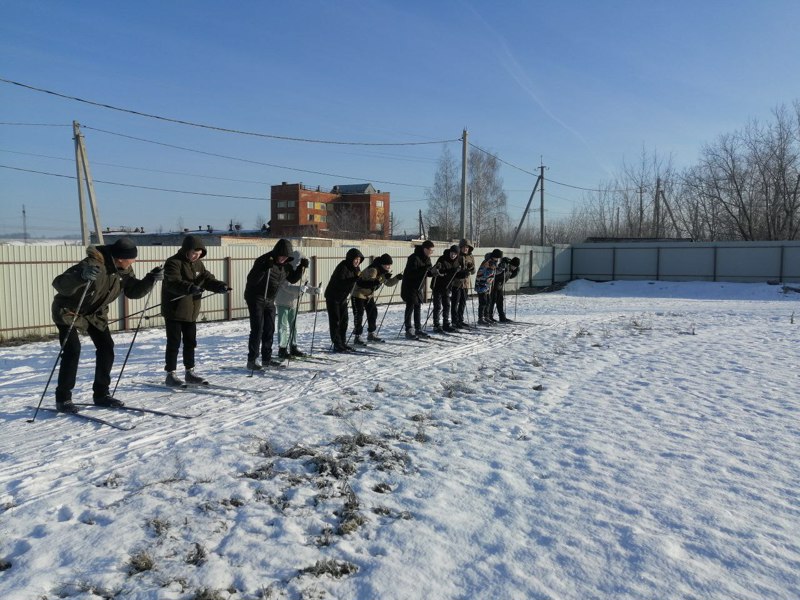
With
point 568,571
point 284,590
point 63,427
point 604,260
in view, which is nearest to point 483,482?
point 568,571

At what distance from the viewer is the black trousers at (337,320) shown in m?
9.17

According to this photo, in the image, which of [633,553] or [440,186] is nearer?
[633,553]

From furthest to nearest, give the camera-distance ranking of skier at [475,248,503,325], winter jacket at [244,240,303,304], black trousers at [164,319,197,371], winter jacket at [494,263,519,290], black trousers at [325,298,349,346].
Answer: winter jacket at [494,263,519,290], skier at [475,248,503,325], black trousers at [325,298,349,346], winter jacket at [244,240,303,304], black trousers at [164,319,197,371]

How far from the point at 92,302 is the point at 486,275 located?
9.09m

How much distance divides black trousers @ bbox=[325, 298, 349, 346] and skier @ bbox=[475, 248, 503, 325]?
4587mm

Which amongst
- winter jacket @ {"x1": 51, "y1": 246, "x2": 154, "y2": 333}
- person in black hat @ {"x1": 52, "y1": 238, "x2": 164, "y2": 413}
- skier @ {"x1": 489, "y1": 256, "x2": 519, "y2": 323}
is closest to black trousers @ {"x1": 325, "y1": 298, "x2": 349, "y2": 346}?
person in black hat @ {"x1": 52, "y1": 238, "x2": 164, "y2": 413}

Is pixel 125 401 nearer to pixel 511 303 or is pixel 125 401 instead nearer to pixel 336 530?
pixel 336 530

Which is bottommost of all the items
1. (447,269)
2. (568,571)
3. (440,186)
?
(568,571)

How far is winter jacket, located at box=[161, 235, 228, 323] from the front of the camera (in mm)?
6559

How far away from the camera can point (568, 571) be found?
10.3 ft

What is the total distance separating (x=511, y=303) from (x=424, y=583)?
19384 mm

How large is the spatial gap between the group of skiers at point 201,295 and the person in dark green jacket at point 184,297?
1 cm

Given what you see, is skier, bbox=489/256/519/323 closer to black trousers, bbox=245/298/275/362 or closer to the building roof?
black trousers, bbox=245/298/275/362

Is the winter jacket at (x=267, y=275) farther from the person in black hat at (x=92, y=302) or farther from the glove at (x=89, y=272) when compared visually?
the glove at (x=89, y=272)
